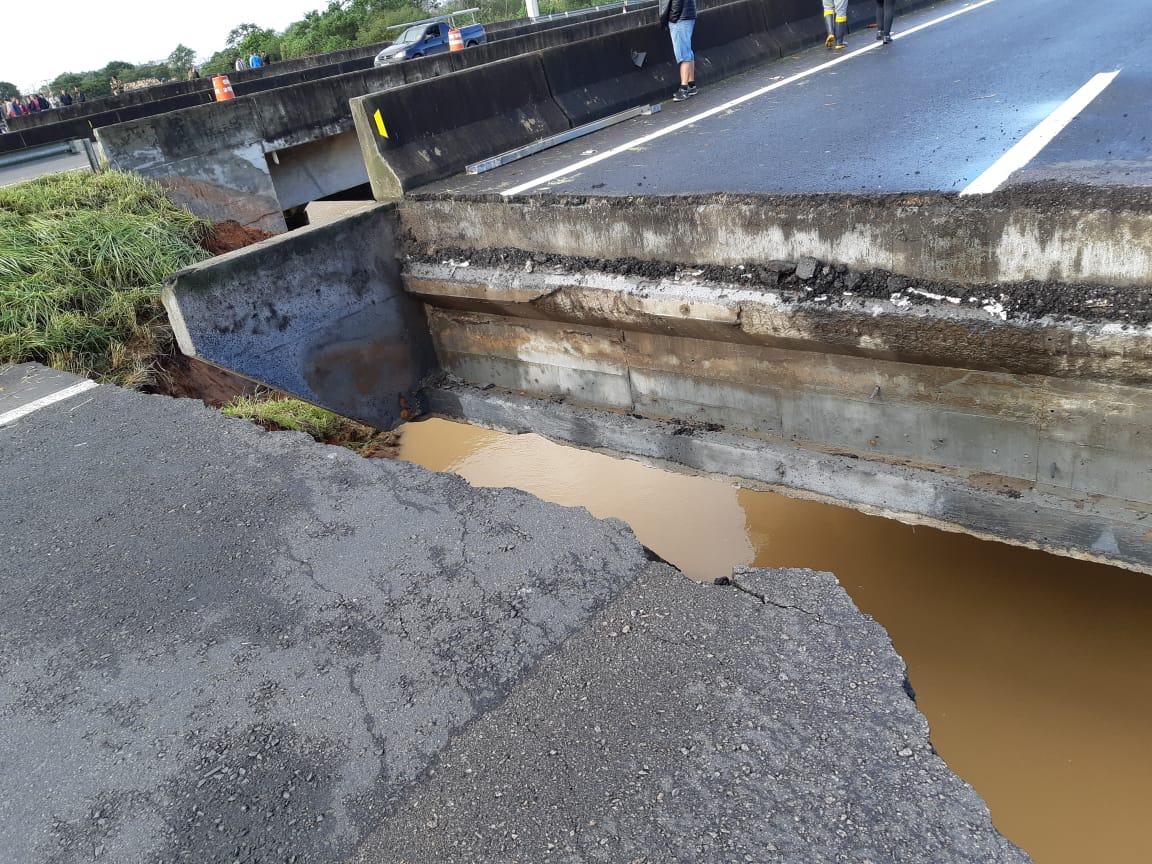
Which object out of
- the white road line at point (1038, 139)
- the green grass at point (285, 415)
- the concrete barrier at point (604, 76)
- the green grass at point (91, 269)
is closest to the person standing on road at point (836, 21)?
the concrete barrier at point (604, 76)

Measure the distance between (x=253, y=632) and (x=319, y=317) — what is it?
11.4ft

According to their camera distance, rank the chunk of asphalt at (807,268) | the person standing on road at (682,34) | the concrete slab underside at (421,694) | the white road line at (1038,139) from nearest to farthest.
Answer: the concrete slab underside at (421,694) → the white road line at (1038,139) → the chunk of asphalt at (807,268) → the person standing on road at (682,34)

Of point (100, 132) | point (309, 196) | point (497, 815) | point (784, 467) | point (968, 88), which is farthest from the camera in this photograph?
point (309, 196)

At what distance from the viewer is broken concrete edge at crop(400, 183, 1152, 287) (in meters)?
3.52

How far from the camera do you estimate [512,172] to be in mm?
6461

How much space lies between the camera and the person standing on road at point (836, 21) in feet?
33.8

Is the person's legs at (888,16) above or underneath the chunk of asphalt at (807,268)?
above

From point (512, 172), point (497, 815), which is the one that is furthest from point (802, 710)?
point (512, 172)

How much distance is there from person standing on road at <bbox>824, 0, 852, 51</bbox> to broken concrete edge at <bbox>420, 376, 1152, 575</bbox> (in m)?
7.41

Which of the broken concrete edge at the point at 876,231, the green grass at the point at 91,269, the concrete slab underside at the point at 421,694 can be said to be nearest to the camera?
the concrete slab underside at the point at 421,694

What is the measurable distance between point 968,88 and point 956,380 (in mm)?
4070

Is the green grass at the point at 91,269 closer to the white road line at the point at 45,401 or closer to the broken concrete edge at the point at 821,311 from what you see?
the white road line at the point at 45,401

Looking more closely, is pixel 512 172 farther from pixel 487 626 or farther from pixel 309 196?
pixel 309 196

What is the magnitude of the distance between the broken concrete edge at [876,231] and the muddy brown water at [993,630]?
268 cm
